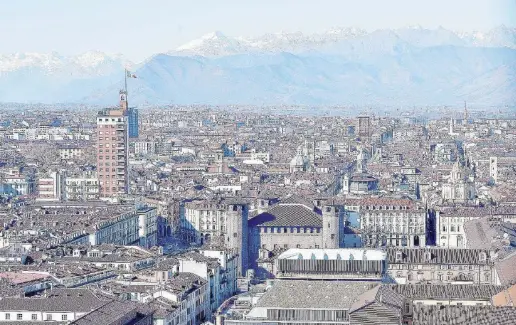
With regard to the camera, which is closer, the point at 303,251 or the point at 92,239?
the point at 303,251

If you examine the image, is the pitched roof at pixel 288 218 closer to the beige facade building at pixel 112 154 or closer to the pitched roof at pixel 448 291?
the pitched roof at pixel 448 291

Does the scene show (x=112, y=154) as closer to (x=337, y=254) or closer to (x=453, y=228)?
(x=453, y=228)

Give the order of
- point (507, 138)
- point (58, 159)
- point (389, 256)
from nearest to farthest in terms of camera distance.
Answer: point (389, 256) → point (58, 159) → point (507, 138)

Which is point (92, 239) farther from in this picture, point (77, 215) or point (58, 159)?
point (58, 159)

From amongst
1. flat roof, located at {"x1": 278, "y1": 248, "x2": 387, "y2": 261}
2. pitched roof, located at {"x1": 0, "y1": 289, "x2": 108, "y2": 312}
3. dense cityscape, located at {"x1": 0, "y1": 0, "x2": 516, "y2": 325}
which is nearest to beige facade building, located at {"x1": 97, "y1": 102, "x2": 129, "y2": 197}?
dense cityscape, located at {"x1": 0, "y1": 0, "x2": 516, "y2": 325}

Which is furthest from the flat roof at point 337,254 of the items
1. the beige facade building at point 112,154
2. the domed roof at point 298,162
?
the domed roof at point 298,162

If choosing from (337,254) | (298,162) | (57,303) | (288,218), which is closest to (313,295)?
(337,254)

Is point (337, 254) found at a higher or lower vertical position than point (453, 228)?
higher

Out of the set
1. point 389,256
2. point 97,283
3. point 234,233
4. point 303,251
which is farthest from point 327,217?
point 97,283

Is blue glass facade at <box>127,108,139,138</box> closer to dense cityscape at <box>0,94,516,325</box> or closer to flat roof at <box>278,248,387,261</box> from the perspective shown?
dense cityscape at <box>0,94,516,325</box>

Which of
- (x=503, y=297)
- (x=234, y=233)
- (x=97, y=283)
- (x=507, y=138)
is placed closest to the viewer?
(x=503, y=297)
